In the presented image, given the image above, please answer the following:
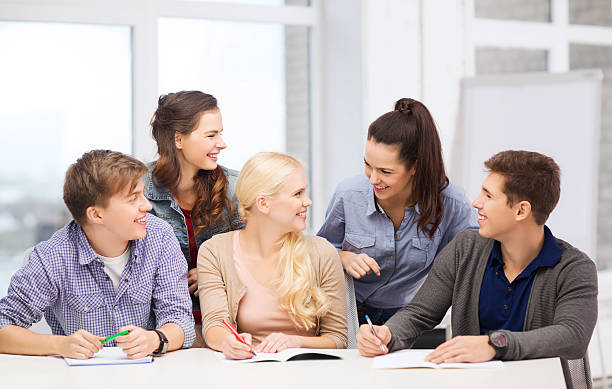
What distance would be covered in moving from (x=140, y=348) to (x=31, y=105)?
2.00 meters

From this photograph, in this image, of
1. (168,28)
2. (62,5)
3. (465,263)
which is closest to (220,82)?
(168,28)

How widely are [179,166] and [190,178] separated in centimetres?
6

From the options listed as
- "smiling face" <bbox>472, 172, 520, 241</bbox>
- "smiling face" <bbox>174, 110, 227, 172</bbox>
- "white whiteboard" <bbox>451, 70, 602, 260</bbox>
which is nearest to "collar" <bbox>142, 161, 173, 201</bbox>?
"smiling face" <bbox>174, 110, 227, 172</bbox>

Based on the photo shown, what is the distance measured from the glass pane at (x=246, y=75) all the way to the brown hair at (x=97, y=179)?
5.31 ft

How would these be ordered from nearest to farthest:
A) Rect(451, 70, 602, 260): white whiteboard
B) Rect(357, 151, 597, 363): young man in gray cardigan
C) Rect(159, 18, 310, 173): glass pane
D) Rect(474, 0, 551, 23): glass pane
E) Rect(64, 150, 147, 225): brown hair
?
Rect(357, 151, 597, 363): young man in gray cardigan < Rect(64, 150, 147, 225): brown hair < Rect(451, 70, 602, 260): white whiteboard < Rect(159, 18, 310, 173): glass pane < Rect(474, 0, 551, 23): glass pane

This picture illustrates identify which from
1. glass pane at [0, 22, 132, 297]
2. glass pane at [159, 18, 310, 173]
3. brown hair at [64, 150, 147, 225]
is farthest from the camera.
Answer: glass pane at [159, 18, 310, 173]

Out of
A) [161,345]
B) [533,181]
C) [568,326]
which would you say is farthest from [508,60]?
[161,345]

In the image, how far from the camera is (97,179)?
2047mm

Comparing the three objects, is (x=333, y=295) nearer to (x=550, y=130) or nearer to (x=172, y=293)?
(x=172, y=293)

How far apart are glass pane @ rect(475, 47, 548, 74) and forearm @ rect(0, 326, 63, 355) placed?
294 centimetres

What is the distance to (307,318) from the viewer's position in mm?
2098

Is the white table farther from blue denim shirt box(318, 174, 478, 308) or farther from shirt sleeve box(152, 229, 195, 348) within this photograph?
blue denim shirt box(318, 174, 478, 308)

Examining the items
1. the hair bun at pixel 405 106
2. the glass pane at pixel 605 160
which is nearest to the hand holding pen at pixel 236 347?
the hair bun at pixel 405 106

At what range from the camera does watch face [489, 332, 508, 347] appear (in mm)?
1725
